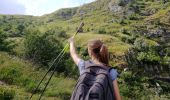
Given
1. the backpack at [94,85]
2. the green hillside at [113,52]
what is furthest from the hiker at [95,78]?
the green hillside at [113,52]

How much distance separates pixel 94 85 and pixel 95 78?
169mm

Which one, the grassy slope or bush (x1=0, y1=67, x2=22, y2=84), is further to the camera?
bush (x1=0, y1=67, x2=22, y2=84)

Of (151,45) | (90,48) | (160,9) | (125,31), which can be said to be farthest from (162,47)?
(90,48)

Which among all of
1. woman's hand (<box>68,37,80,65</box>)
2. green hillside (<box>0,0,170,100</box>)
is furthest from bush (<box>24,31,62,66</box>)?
woman's hand (<box>68,37,80,65</box>)

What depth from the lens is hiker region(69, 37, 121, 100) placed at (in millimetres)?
5277

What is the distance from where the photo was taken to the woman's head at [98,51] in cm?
577

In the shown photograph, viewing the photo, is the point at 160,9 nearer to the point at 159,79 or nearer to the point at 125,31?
the point at 125,31

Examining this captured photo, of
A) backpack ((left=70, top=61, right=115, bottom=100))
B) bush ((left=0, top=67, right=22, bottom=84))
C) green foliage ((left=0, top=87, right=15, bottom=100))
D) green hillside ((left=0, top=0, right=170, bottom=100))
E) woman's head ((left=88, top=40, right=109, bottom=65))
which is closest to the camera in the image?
backpack ((left=70, top=61, right=115, bottom=100))

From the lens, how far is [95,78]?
547 cm

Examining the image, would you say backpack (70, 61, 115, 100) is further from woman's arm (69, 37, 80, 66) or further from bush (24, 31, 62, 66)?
bush (24, 31, 62, 66)

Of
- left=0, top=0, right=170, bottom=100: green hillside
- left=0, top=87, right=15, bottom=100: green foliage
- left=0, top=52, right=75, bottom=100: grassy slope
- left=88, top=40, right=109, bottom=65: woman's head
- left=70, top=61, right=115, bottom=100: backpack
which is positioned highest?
left=88, top=40, right=109, bottom=65: woman's head

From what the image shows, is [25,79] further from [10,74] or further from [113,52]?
[113,52]

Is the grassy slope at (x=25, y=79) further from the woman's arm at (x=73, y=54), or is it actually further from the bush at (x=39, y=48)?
the bush at (x=39, y=48)

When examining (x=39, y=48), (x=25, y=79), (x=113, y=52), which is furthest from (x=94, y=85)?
(x=113, y=52)
